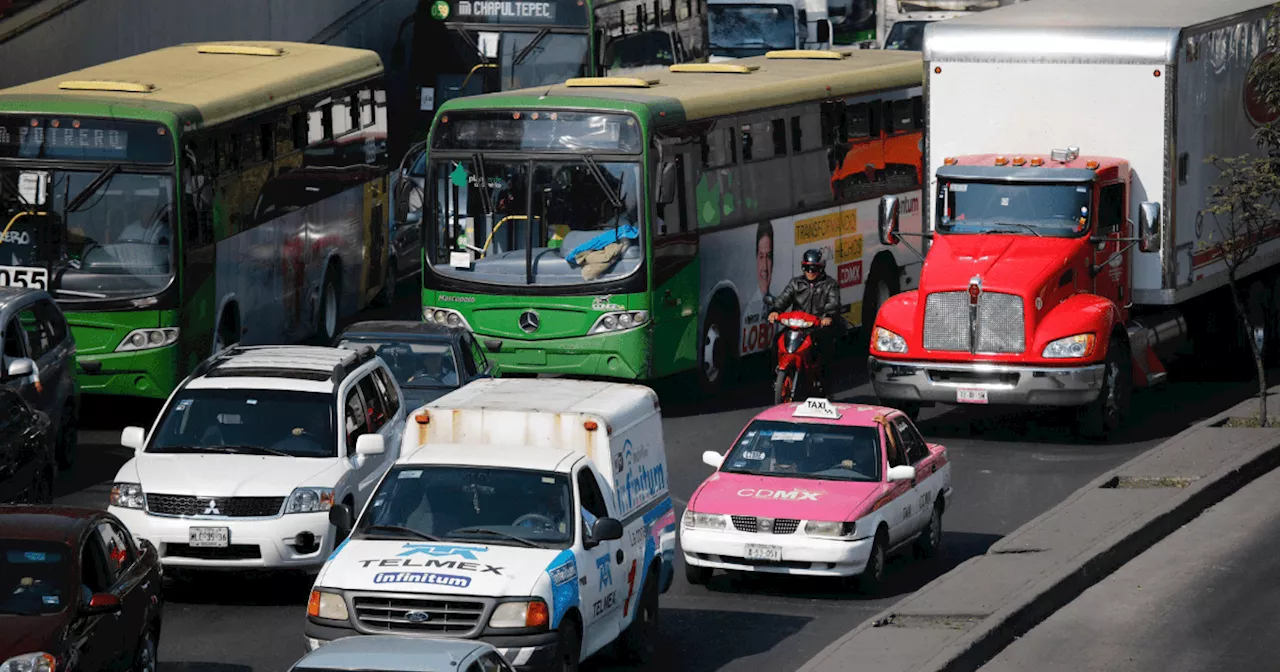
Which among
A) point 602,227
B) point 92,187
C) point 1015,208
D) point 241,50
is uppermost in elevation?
point 241,50

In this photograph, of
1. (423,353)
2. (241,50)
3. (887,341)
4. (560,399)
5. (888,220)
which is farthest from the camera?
(241,50)

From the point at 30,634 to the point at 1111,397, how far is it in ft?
47.6

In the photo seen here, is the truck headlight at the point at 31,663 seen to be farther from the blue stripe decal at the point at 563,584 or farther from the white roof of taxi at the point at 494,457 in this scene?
the white roof of taxi at the point at 494,457

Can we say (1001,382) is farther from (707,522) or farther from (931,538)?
(707,522)

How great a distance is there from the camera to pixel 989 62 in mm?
25594

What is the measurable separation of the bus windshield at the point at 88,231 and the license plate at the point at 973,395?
8.04m

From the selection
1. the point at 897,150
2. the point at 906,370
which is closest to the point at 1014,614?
the point at 906,370

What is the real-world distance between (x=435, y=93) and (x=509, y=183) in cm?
1468

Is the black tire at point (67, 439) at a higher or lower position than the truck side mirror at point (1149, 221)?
lower

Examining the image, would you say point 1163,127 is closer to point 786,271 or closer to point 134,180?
point 786,271

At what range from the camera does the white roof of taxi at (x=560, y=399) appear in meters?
15.6

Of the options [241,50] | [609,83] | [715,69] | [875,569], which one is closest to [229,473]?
[875,569]

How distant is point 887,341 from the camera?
24391mm

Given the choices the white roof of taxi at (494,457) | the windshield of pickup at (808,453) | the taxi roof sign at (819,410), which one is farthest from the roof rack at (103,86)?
the white roof of taxi at (494,457)
